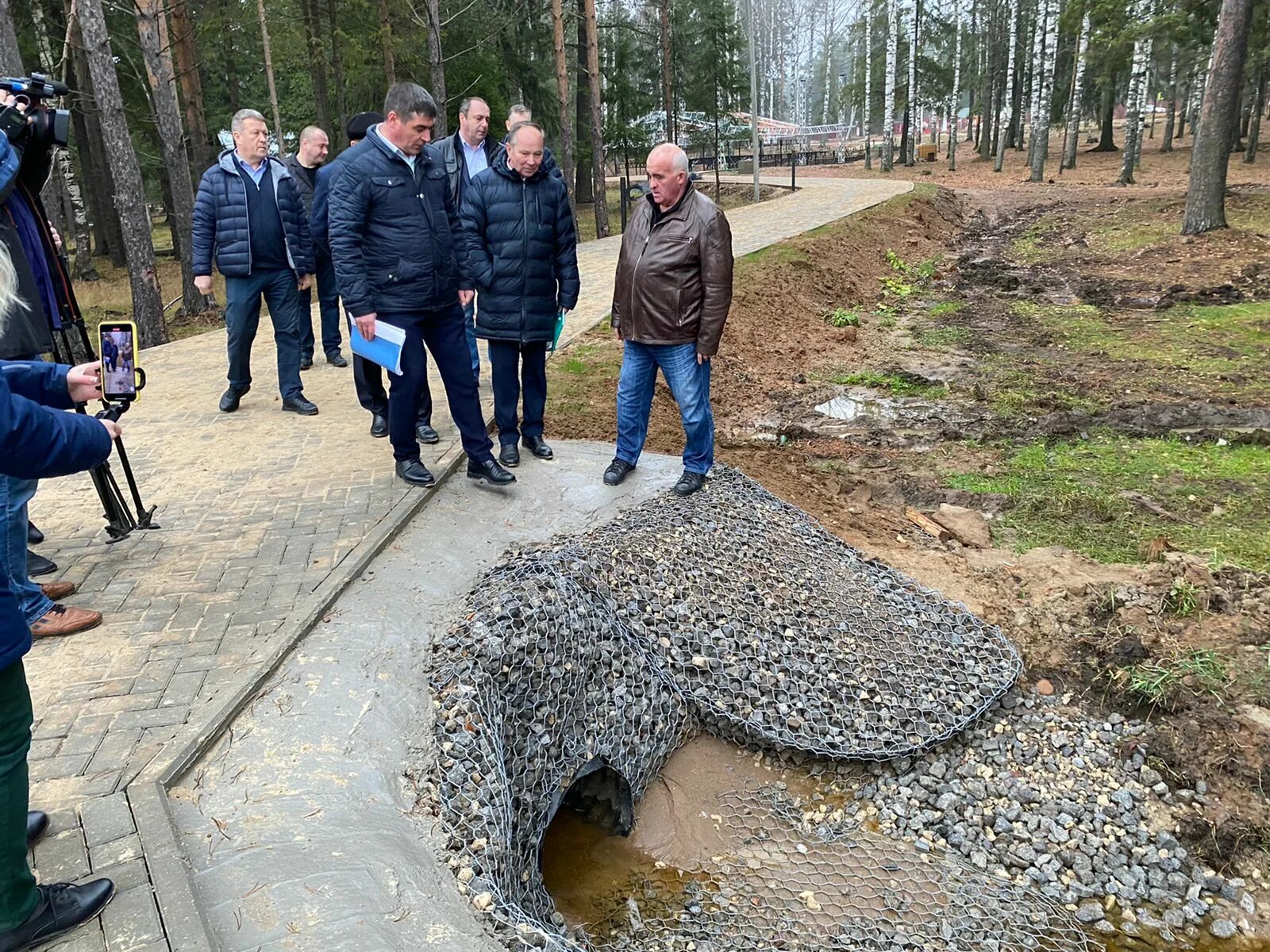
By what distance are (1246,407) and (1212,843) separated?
595cm

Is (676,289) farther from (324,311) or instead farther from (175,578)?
(324,311)

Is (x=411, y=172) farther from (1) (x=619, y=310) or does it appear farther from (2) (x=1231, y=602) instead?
(2) (x=1231, y=602)

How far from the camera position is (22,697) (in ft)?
7.91

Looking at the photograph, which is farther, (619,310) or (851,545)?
(851,545)

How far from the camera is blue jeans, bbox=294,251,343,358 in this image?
26.8ft

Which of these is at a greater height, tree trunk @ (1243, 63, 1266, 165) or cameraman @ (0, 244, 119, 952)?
tree trunk @ (1243, 63, 1266, 165)

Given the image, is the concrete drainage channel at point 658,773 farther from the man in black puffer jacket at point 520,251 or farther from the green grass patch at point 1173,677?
the man in black puffer jacket at point 520,251

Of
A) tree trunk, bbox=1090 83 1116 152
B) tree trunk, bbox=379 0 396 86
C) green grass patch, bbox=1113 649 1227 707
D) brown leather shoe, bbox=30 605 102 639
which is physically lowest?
green grass patch, bbox=1113 649 1227 707

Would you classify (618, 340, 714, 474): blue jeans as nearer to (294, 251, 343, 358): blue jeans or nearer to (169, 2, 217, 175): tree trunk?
(294, 251, 343, 358): blue jeans

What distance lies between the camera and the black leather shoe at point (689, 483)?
6.02 metres

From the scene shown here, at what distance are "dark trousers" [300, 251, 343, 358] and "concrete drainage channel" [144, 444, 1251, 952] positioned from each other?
3.71m

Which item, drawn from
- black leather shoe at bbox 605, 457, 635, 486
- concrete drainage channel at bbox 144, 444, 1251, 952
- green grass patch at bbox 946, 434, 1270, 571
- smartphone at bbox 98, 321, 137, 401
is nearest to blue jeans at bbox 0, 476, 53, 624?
smartphone at bbox 98, 321, 137, 401

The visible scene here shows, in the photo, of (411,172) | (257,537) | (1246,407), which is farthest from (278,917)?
A: (1246,407)

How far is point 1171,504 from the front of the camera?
6.69m
